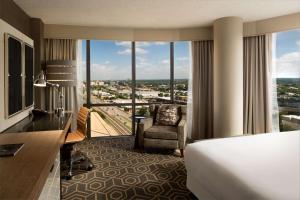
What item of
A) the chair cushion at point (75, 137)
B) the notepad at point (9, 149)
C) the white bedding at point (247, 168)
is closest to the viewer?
the notepad at point (9, 149)

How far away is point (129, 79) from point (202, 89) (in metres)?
1.69

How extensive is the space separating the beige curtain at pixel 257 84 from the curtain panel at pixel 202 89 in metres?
0.74

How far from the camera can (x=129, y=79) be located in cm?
541

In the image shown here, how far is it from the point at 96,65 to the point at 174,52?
1845 millimetres

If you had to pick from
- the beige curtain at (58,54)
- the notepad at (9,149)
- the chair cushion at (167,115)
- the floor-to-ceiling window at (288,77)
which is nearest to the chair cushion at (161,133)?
the chair cushion at (167,115)

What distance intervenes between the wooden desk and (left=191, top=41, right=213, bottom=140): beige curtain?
3.78 meters

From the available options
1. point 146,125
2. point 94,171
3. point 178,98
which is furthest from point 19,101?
point 178,98

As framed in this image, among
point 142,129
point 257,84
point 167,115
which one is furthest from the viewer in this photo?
point 257,84

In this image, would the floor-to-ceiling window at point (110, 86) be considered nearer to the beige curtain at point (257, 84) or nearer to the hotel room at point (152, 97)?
the hotel room at point (152, 97)

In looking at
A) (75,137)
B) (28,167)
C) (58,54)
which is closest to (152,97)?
(58,54)

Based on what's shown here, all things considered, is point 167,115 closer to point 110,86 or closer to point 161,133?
point 161,133

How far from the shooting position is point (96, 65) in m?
5.26

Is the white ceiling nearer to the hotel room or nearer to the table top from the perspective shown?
the hotel room

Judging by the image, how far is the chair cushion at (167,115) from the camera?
4.52 meters
